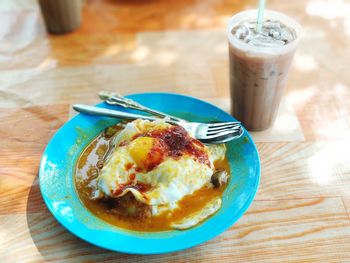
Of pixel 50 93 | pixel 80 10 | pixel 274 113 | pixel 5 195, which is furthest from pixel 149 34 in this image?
pixel 5 195

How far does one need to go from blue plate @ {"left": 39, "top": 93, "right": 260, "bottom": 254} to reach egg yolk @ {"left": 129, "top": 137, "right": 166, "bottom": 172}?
0.68 feet

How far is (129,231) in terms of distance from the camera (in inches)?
45.9

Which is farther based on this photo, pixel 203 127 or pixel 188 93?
pixel 188 93

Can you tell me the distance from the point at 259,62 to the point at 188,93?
437mm

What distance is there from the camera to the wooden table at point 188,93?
122cm

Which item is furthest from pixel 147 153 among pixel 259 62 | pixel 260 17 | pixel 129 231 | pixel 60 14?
pixel 60 14

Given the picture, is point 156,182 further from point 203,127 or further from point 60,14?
point 60,14

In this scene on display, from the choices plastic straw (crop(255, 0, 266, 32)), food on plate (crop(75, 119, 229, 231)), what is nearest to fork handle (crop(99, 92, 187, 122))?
food on plate (crop(75, 119, 229, 231))

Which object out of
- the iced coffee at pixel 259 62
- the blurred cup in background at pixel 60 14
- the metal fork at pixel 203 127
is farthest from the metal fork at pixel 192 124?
the blurred cup in background at pixel 60 14

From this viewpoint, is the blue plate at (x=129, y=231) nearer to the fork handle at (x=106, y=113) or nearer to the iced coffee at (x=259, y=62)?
the fork handle at (x=106, y=113)

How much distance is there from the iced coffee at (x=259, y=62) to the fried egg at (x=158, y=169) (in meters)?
0.32

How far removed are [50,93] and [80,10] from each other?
621 mm

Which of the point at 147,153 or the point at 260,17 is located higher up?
the point at 260,17

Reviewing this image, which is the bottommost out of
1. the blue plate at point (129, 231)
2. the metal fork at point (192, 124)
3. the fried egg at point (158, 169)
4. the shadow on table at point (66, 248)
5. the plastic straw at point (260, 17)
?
the shadow on table at point (66, 248)
